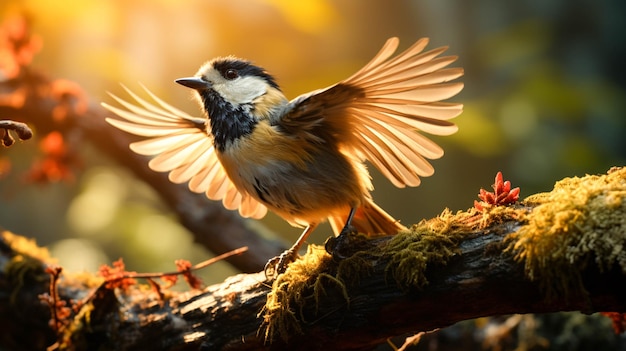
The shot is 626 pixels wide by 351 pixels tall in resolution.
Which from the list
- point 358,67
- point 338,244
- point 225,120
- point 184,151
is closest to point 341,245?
point 338,244

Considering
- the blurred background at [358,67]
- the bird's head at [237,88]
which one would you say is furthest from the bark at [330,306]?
the blurred background at [358,67]

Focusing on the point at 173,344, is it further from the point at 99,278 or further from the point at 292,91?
the point at 292,91

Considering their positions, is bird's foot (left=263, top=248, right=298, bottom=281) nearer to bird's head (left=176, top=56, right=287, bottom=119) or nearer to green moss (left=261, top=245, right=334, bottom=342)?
green moss (left=261, top=245, right=334, bottom=342)

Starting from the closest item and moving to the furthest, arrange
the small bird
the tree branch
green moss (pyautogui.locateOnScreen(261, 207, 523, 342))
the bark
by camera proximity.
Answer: the bark < green moss (pyautogui.locateOnScreen(261, 207, 523, 342)) < the small bird < the tree branch

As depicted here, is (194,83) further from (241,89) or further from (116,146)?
(116,146)

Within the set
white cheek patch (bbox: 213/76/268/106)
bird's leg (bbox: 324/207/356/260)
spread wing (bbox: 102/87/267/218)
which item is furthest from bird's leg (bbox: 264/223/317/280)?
white cheek patch (bbox: 213/76/268/106)
